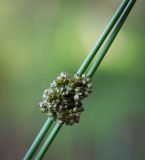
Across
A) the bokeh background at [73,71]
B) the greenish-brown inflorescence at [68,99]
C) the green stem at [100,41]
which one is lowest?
the greenish-brown inflorescence at [68,99]

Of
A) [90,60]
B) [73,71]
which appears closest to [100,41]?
[90,60]

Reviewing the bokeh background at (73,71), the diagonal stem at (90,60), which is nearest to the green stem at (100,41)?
the diagonal stem at (90,60)

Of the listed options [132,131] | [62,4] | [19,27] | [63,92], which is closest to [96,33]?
[62,4]

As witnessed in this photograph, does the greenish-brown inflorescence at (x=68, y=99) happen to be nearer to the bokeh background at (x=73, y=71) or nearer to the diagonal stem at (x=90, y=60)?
the diagonal stem at (x=90, y=60)

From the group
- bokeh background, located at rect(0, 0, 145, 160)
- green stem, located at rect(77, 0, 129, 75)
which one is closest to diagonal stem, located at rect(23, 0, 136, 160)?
green stem, located at rect(77, 0, 129, 75)

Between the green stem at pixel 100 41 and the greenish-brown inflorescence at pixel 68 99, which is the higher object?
the green stem at pixel 100 41

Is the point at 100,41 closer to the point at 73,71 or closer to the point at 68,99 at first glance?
the point at 68,99

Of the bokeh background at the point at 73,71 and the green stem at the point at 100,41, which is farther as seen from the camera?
the bokeh background at the point at 73,71
